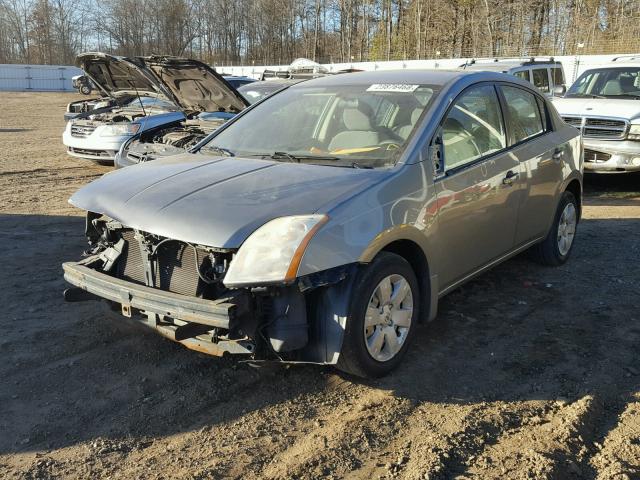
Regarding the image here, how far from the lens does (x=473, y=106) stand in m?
4.53

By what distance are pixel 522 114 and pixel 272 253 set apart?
10.3ft

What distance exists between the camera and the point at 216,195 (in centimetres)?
344

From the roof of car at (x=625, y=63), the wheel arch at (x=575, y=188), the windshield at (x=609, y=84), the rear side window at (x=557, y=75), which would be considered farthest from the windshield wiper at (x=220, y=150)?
the rear side window at (x=557, y=75)

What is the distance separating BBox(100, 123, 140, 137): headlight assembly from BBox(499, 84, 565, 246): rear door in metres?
6.89

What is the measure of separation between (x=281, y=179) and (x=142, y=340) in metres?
1.48

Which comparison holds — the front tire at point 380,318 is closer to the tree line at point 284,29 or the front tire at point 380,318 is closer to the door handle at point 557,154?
the door handle at point 557,154

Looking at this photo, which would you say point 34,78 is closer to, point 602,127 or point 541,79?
point 541,79

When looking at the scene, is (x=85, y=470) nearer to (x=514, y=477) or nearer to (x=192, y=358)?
(x=192, y=358)

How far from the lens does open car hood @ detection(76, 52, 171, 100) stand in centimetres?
891

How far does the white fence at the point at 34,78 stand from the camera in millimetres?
44688

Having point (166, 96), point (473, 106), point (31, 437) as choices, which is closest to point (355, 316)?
point (31, 437)

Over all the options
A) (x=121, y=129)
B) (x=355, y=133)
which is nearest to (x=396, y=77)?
(x=355, y=133)

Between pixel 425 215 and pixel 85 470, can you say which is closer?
pixel 85 470

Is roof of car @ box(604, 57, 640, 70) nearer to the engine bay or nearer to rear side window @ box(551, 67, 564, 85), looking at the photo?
rear side window @ box(551, 67, 564, 85)
